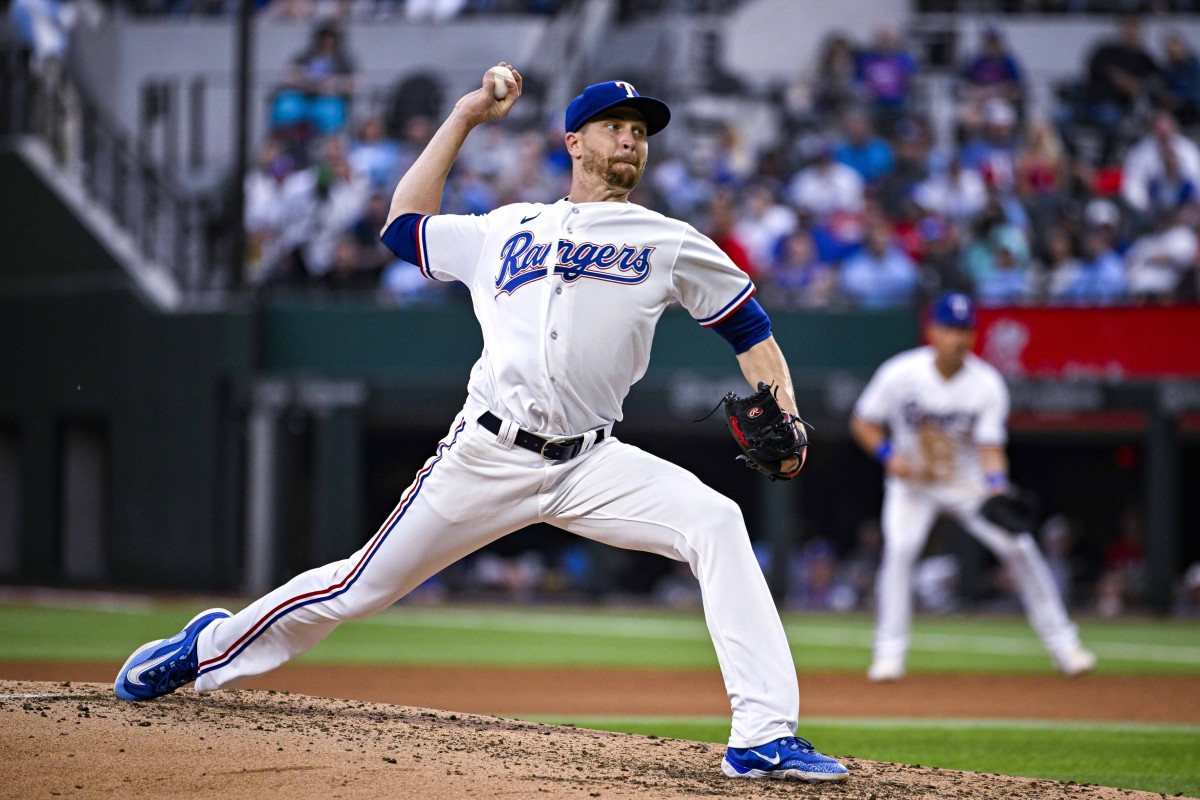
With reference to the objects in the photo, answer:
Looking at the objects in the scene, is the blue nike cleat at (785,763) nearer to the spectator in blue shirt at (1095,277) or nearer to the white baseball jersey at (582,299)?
the white baseball jersey at (582,299)

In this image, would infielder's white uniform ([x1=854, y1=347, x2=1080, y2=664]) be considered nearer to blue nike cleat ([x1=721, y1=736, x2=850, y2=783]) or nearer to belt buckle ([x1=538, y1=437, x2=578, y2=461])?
blue nike cleat ([x1=721, y1=736, x2=850, y2=783])

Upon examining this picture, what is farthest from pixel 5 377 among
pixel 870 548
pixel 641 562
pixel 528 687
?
pixel 528 687

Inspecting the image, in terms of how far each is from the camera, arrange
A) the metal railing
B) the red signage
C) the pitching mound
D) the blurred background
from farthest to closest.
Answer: the metal railing < the blurred background < the red signage < the pitching mound

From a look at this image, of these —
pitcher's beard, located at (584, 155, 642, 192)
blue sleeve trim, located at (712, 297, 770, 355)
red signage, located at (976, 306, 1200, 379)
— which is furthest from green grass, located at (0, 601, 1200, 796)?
pitcher's beard, located at (584, 155, 642, 192)

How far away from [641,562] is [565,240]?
11.2m

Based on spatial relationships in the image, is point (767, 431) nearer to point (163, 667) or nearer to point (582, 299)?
point (582, 299)

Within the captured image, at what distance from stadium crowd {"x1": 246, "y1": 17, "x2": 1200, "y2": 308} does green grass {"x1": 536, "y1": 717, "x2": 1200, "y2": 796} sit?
306 inches

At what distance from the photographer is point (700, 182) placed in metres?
16.0

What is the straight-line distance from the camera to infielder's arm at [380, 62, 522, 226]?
190 inches

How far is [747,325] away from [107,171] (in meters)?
13.7

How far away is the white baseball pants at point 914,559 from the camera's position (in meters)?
8.77

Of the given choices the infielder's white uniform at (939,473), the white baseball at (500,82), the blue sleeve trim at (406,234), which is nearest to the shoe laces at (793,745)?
the blue sleeve trim at (406,234)

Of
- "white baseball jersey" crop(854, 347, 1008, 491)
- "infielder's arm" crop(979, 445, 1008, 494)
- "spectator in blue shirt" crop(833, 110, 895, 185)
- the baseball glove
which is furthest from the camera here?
"spectator in blue shirt" crop(833, 110, 895, 185)

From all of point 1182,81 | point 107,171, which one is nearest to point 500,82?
point 107,171
